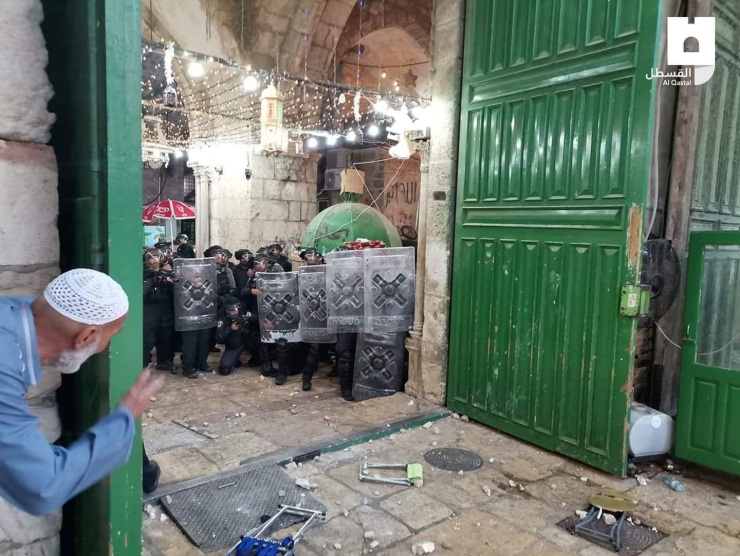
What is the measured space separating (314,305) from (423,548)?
3656 mm

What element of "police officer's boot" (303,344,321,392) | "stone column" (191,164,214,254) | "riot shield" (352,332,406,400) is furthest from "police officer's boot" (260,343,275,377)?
"stone column" (191,164,214,254)

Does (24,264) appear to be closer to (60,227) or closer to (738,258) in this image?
(60,227)

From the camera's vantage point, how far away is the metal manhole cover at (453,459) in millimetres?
4297

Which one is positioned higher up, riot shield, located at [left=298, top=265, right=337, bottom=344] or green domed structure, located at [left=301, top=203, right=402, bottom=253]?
green domed structure, located at [left=301, top=203, right=402, bottom=253]

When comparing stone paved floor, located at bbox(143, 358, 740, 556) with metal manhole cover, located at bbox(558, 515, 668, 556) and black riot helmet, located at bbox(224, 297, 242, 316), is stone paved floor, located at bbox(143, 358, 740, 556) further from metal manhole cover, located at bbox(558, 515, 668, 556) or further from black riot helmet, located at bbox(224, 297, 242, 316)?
black riot helmet, located at bbox(224, 297, 242, 316)

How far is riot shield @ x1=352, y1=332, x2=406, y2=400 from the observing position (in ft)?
19.7

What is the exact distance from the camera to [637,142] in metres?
3.96

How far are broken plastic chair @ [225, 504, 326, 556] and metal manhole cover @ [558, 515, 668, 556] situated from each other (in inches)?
65.1

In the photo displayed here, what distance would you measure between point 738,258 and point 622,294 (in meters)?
1.55

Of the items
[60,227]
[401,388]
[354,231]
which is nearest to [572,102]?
[401,388]

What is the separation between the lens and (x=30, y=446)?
136cm

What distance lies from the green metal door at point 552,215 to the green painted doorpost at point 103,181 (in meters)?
3.48

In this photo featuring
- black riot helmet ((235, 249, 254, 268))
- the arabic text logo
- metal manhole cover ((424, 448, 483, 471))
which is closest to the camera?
metal manhole cover ((424, 448, 483, 471))

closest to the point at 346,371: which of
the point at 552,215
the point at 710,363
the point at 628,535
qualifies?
the point at 552,215
